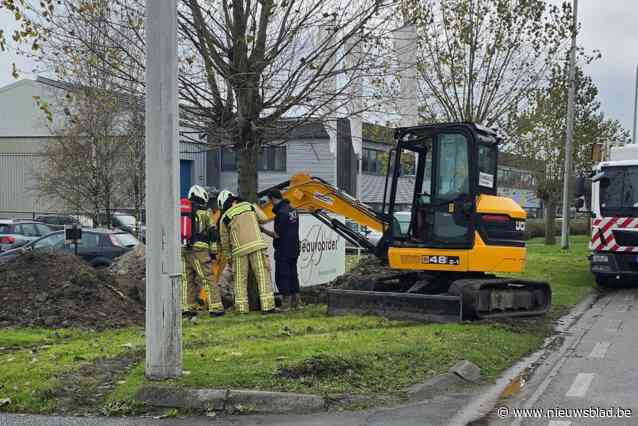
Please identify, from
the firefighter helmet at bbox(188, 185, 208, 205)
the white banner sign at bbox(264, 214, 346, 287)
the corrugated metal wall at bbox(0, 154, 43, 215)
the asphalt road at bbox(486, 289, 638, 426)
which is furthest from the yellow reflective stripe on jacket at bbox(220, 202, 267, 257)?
the corrugated metal wall at bbox(0, 154, 43, 215)

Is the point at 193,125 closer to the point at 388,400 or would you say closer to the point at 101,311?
the point at 101,311

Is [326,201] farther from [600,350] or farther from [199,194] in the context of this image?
[600,350]

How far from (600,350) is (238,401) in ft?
17.3

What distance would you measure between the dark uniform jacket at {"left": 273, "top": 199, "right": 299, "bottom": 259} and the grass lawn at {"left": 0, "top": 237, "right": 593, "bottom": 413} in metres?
1.02

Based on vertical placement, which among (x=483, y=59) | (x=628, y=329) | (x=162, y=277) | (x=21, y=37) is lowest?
(x=628, y=329)

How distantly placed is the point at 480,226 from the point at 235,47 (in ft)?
15.1

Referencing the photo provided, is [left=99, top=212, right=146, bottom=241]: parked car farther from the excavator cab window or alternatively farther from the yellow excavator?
the excavator cab window

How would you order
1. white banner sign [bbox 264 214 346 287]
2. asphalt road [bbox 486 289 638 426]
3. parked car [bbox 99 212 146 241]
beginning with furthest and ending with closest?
1. parked car [bbox 99 212 146 241]
2. white banner sign [bbox 264 214 346 287]
3. asphalt road [bbox 486 289 638 426]

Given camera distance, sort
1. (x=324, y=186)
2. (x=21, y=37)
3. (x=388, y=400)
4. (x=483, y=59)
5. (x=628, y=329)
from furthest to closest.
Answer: (x=483, y=59)
(x=324, y=186)
(x=628, y=329)
(x=21, y=37)
(x=388, y=400)

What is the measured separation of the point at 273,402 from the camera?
6.57 metres

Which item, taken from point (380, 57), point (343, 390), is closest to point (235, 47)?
point (380, 57)

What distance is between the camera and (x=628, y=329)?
454 inches

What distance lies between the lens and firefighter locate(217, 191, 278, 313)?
11.6 m

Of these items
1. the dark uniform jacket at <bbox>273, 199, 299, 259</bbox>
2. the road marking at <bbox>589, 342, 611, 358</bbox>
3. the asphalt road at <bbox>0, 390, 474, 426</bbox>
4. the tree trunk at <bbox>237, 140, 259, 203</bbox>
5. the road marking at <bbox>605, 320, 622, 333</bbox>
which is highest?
the tree trunk at <bbox>237, 140, 259, 203</bbox>
